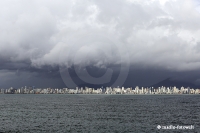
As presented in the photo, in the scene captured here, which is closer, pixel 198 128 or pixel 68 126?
pixel 198 128

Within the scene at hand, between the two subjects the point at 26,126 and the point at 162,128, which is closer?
the point at 162,128

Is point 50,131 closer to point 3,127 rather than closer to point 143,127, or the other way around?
point 3,127

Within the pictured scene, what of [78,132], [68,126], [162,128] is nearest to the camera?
[78,132]

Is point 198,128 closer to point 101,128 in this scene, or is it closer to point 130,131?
point 130,131

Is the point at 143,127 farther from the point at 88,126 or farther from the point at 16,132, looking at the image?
the point at 16,132

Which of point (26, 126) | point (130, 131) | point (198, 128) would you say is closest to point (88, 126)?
point (130, 131)

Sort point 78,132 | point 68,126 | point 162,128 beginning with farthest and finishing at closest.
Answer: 1. point 68,126
2. point 162,128
3. point 78,132

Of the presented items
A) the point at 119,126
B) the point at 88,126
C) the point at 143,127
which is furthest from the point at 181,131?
the point at 88,126
